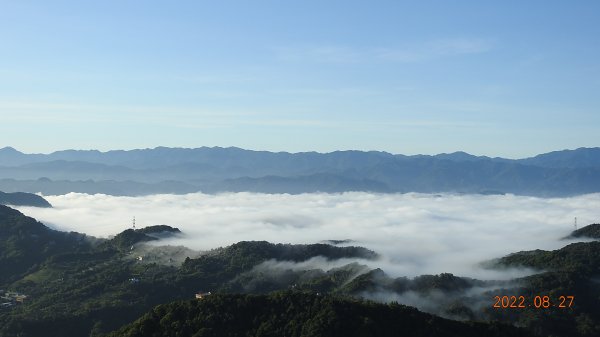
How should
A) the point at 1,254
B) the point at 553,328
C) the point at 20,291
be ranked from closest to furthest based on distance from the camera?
the point at 553,328 → the point at 20,291 → the point at 1,254

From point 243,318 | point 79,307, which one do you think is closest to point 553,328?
point 243,318

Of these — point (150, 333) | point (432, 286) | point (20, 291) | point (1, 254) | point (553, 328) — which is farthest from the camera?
point (1, 254)

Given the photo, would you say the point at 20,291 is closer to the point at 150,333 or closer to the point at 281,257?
the point at 281,257

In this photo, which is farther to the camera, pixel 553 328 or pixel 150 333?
pixel 553 328

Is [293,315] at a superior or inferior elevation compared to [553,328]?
superior

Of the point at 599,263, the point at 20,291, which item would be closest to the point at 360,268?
the point at 599,263

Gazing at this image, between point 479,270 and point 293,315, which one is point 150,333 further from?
point 479,270

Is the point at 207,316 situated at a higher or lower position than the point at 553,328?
higher

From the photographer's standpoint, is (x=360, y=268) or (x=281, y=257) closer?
(x=360, y=268)

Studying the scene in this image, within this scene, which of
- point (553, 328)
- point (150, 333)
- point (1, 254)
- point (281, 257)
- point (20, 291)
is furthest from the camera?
point (1, 254)
